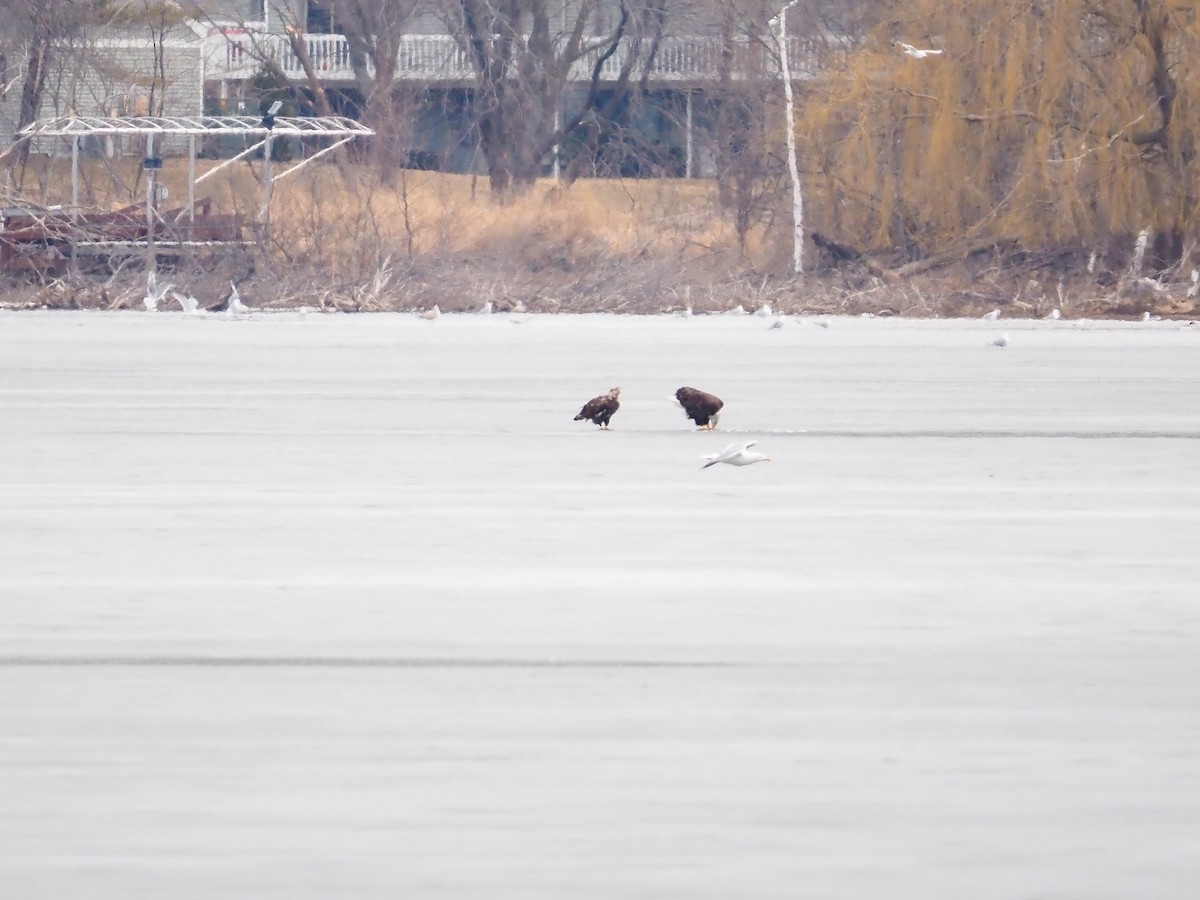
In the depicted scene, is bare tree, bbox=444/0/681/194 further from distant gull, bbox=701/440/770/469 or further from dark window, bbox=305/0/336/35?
distant gull, bbox=701/440/770/469

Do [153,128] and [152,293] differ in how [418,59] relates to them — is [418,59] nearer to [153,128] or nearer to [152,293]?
[153,128]

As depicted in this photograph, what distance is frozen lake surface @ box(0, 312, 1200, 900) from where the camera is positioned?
4312mm

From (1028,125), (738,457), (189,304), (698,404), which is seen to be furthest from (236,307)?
(738,457)

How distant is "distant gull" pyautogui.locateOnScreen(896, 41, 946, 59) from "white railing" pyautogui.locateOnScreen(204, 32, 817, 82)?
11.0 m

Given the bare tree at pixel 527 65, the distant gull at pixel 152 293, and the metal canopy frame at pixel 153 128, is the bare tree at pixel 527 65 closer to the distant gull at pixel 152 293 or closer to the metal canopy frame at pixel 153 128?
the metal canopy frame at pixel 153 128

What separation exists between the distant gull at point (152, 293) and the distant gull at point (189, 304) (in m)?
0.16

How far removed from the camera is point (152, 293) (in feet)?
89.5

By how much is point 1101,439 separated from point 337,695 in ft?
24.9

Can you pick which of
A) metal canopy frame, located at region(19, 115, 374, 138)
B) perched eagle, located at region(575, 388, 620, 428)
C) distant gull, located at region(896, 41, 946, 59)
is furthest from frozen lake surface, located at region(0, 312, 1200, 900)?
metal canopy frame, located at region(19, 115, 374, 138)

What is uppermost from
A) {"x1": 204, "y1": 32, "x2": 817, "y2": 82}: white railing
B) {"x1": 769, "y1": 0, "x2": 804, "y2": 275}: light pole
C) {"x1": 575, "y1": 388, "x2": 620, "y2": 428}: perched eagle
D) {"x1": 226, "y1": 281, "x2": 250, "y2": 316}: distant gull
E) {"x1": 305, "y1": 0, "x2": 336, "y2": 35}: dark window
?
{"x1": 305, "y1": 0, "x2": 336, "y2": 35}: dark window

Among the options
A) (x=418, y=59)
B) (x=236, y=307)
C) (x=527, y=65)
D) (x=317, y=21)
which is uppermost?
(x=317, y=21)

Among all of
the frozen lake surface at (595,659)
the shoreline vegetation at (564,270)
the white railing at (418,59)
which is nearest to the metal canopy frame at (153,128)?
the shoreline vegetation at (564,270)

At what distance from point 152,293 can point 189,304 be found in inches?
38.8

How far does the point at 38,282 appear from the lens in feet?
92.6
